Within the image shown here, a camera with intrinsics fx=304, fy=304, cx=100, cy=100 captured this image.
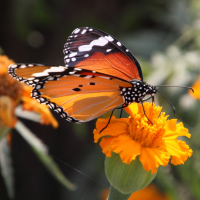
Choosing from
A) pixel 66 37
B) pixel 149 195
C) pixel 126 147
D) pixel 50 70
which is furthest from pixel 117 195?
pixel 66 37

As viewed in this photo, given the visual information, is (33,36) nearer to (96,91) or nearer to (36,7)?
(36,7)

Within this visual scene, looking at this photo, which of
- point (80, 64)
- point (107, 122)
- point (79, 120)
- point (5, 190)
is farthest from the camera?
point (5, 190)

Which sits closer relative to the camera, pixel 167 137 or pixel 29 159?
pixel 167 137

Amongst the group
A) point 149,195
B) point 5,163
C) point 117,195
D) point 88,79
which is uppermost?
point 88,79

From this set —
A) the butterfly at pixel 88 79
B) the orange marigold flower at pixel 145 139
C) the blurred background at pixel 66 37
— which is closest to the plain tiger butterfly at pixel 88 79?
the butterfly at pixel 88 79

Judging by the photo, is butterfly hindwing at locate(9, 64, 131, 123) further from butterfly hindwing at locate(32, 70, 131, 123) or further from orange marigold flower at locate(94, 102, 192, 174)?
orange marigold flower at locate(94, 102, 192, 174)

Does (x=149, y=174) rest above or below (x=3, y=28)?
above

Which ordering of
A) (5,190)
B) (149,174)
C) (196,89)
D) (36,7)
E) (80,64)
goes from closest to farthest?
(149,174) < (80,64) < (196,89) < (36,7) < (5,190)

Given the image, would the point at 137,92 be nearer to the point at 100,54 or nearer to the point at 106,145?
the point at 100,54

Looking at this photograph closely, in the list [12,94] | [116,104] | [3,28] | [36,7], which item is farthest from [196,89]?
[3,28]
